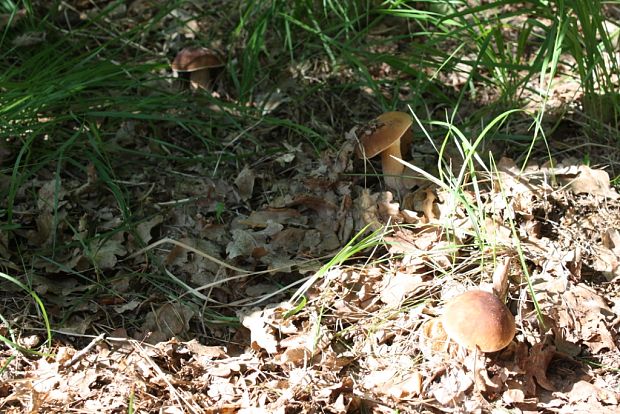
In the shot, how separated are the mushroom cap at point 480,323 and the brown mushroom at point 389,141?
95 cm

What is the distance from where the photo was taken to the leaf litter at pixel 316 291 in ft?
A: 9.14

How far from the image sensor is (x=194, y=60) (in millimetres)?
4227

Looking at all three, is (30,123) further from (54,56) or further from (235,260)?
(235,260)

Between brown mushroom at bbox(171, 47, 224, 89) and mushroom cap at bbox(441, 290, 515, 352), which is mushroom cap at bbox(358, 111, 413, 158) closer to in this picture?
mushroom cap at bbox(441, 290, 515, 352)

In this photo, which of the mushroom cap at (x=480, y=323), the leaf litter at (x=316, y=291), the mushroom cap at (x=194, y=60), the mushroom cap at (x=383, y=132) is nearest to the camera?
the mushroom cap at (x=480, y=323)

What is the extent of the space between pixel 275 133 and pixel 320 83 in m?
0.42

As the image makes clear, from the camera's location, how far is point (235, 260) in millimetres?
3363

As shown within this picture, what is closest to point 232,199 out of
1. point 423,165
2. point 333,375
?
point 423,165

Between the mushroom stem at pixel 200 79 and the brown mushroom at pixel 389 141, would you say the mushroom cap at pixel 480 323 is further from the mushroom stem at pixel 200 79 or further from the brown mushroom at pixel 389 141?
the mushroom stem at pixel 200 79

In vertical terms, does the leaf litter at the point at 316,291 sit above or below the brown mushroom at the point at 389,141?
below

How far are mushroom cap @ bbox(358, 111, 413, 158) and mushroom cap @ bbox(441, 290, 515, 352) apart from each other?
0.96 m

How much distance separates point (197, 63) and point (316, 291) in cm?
170

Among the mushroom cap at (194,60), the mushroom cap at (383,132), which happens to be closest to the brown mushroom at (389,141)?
the mushroom cap at (383,132)

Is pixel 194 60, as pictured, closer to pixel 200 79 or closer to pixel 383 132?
pixel 200 79
